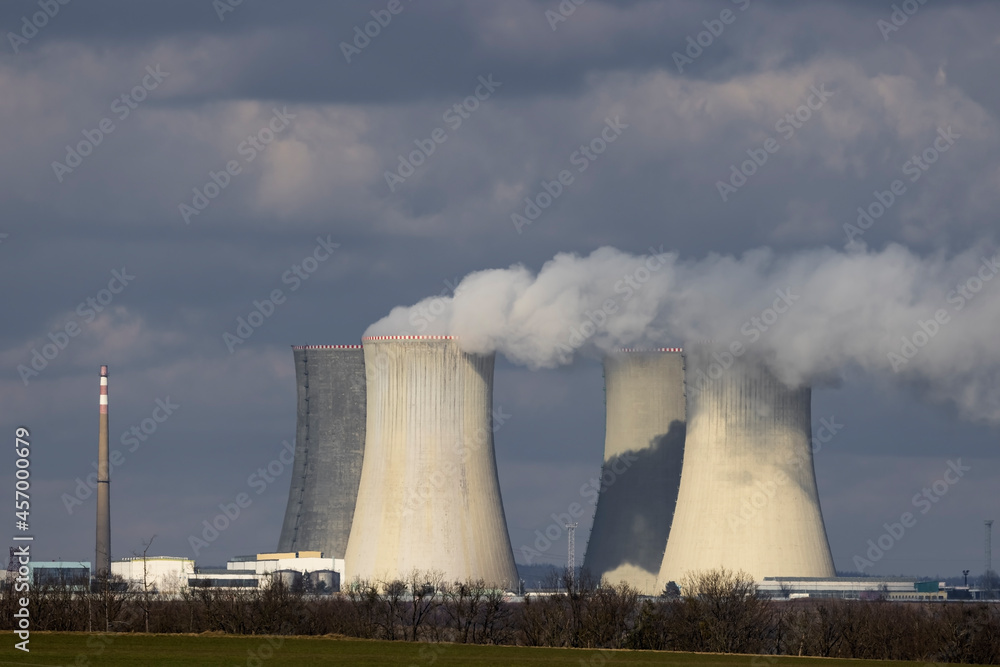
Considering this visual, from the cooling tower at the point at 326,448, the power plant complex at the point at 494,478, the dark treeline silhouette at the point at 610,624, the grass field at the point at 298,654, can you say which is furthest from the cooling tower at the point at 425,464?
the cooling tower at the point at 326,448

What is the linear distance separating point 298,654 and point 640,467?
27.6 metres

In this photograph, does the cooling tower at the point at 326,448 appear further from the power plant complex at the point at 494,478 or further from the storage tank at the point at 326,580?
the power plant complex at the point at 494,478

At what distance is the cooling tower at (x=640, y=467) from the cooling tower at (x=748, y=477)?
7451mm

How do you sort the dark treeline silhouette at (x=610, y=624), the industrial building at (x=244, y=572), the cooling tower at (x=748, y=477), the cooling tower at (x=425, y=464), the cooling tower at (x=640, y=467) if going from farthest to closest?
the industrial building at (x=244, y=572) → the cooling tower at (x=640, y=467) → the cooling tower at (x=425, y=464) → the cooling tower at (x=748, y=477) → the dark treeline silhouette at (x=610, y=624)

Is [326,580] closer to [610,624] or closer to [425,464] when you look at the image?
[425,464]

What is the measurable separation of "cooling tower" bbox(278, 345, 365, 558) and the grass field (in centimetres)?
3281

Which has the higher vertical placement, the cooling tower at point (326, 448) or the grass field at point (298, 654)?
the cooling tower at point (326, 448)

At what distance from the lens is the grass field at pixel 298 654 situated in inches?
1324

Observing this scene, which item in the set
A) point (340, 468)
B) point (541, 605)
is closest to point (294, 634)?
point (541, 605)

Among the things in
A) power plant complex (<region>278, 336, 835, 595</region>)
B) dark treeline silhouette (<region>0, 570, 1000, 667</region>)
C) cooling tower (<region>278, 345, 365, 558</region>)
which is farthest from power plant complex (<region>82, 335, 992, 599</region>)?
cooling tower (<region>278, 345, 365, 558</region>)

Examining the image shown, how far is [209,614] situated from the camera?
4375 centimetres

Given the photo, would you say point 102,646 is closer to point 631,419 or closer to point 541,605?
point 541,605

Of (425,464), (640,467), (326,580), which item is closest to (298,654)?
(425,464)

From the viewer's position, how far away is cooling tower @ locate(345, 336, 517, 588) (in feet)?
176
